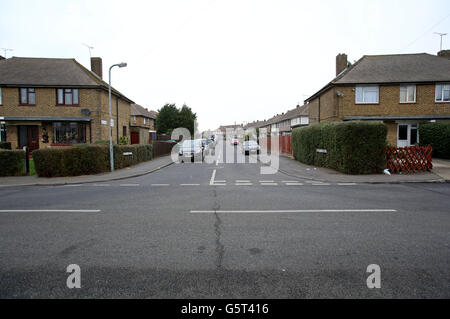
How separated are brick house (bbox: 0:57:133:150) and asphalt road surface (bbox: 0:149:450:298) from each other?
17.4 meters

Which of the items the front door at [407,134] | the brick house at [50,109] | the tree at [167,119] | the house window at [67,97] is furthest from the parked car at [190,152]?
the tree at [167,119]

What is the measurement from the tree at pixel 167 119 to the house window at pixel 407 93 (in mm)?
38850

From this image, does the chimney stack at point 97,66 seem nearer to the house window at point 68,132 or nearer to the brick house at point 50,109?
the brick house at point 50,109

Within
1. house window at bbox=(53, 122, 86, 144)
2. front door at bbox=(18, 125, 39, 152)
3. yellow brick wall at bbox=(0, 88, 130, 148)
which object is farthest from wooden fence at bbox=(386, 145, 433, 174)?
front door at bbox=(18, 125, 39, 152)

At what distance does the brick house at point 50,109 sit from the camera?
23.8 metres

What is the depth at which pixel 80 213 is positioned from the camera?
687 centimetres

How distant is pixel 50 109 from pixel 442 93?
34581 millimetres

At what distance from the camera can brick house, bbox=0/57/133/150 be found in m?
23.8

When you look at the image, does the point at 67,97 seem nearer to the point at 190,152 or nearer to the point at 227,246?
the point at 190,152

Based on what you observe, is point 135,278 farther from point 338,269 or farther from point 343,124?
point 343,124

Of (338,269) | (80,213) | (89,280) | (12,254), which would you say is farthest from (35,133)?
(338,269)

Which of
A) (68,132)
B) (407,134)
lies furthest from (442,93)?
(68,132)
